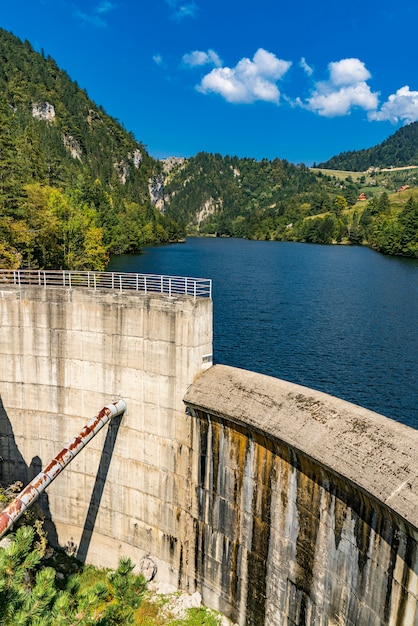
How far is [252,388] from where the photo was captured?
1673cm

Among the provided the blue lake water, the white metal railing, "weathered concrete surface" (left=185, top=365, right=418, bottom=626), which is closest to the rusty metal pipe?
"weathered concrete surface" (left=185, top=365, right=418, bottom=626)

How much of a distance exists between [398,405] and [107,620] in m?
24.6

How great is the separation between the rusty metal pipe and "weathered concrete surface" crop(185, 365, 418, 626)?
3879 mm

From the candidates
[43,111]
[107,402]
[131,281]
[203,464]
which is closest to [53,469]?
[107,402]

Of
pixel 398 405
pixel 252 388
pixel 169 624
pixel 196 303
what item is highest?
pixel 196 303

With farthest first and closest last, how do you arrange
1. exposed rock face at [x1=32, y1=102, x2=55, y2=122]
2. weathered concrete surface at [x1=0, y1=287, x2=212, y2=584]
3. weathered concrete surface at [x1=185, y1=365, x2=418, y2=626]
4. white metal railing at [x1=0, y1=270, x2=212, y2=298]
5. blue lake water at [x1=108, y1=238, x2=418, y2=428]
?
exposed rock face at [x1=32, y1=102, x2=55, y2=122], blue lake water at [x1=108, y1=238, x2=418, y2=428], white metal railing at [x1=0, y1=270, x2=212, y2=298], weathered concrete surface at [x1=0, y1=287, x2=212, y2=584], weathered concrete surface at [x1=185, y1=365, x2=418, y2=626]

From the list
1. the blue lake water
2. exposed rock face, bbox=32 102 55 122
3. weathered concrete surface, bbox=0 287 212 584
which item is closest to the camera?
weathered concrete surface, bbox=0 287 212 584

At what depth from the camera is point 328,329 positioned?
45.1 meters

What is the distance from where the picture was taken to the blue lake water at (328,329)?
32.2 m

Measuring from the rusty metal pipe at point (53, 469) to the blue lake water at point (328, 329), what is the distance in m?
17.1

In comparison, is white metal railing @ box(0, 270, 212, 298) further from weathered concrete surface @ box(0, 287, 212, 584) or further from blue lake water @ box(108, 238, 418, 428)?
blue lake water @ box(108, 238, 418, 428)

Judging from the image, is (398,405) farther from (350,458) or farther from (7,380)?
(7,380)

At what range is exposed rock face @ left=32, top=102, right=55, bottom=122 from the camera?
19075 cm

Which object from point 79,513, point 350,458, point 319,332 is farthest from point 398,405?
point 79,513
